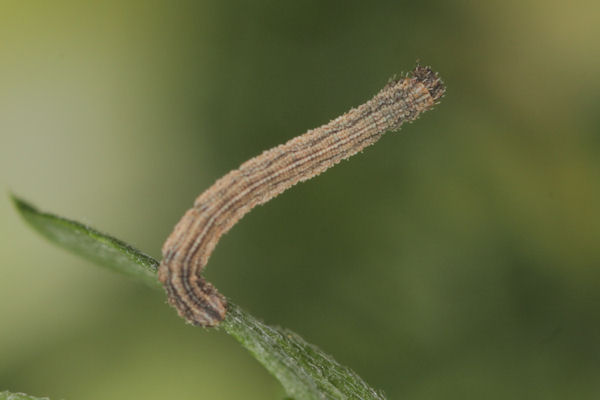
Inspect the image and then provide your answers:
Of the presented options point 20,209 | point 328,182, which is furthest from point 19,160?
point 20,209

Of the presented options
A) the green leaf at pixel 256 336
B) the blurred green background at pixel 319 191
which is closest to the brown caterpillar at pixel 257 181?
the green leaf at pixel 256 336

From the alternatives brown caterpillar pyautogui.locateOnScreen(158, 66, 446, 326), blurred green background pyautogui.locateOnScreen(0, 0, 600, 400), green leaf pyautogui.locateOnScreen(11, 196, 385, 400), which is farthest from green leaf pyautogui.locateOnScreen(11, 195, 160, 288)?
blurred green background pyautogui.locateOnScreen(0, 0, 600, 400)

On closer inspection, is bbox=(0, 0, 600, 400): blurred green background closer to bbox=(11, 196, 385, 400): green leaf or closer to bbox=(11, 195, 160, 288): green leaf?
bbox=(11, 196, 385, 400): green leaf

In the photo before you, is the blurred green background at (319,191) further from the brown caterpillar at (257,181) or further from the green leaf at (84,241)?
the green leaf at (84,241)

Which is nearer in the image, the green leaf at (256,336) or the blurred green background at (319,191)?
the green leaf at (256,336)

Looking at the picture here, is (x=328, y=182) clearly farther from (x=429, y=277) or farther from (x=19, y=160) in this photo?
(x=19, y=160)

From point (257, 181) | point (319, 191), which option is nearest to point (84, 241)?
point (257, 181)
